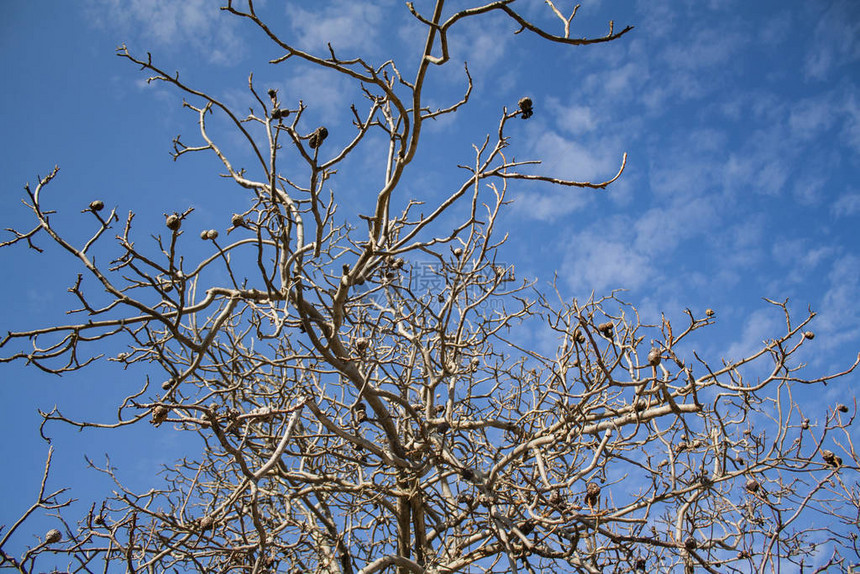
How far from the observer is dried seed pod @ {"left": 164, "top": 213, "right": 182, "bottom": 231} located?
2.58 metres

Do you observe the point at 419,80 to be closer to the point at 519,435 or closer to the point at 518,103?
the point at 518,103

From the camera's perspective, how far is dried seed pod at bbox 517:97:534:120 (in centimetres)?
292

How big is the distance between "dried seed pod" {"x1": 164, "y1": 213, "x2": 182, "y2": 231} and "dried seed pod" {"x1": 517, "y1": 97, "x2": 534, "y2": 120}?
5.96ft

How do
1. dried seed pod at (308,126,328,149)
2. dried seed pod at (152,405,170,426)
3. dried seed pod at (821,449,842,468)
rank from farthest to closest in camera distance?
dried seed pod at (821,449,842,468)
dried seed pod at (308,126,328,149)
dried seed pod at (152,405,170,426)

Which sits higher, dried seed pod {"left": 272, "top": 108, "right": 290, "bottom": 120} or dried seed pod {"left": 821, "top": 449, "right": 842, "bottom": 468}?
dried seed pod {"left": 272, "top": 108, "right": 290, "bottom": 120}

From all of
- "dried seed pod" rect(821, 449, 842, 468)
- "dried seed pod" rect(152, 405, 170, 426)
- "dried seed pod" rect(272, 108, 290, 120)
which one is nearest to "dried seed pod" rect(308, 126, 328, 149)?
"dried seed pod" rect(272, 108, 290, 120)

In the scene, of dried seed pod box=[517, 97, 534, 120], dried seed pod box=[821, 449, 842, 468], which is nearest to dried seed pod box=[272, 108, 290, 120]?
dried seed pod box=[517, 97, 534, 120]

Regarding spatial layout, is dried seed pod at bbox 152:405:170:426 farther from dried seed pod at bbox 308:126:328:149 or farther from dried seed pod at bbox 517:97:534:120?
dried seed pod at bbox 517:97:534:120

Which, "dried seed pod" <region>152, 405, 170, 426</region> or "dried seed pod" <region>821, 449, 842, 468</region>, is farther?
"dried seed pod" <region>821, 449, 842, 468</region>

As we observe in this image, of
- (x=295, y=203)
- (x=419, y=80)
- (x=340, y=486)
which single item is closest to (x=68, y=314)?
(x=295, y=203)

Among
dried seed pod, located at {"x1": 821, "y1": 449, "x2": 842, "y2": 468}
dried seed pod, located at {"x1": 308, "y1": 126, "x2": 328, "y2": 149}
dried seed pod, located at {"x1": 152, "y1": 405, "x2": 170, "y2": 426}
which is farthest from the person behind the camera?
dried seed pod, located at {"x1": 821, "y1": 449, "x2": 842, "y2": 468}

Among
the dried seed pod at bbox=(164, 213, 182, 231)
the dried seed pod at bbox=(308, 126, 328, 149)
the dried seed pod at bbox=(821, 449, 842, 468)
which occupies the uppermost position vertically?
the dried seed pod at bbox=(308, 126, 328, 149)

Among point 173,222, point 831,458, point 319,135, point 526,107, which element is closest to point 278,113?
point 319,135

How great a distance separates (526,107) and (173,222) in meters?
1.86
